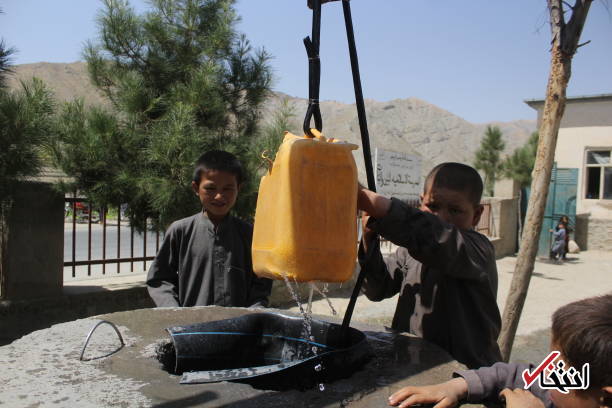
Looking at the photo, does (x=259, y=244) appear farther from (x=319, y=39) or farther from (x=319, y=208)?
(x=319, y=39)

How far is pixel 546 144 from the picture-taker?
3.23 metres

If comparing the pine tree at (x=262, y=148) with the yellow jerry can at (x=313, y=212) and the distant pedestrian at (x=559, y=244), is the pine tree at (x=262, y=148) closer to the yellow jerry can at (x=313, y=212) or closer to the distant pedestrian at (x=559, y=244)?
the yellow jerry can at (x=313, y=212)

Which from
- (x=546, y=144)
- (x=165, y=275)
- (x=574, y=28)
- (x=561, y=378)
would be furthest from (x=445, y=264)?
(x=574, y=28)

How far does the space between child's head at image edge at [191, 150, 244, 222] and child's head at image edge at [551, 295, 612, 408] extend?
1709 millimetres

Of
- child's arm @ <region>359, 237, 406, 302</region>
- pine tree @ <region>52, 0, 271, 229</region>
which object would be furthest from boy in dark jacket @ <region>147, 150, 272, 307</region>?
pine tree @ <region>52, 0, 271, 229</region>

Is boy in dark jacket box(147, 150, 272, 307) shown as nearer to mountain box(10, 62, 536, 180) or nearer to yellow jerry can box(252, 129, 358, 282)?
yellow jerry can box(252, 129, 358, 282)

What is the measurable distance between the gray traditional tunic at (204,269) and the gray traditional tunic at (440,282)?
0.78 metres

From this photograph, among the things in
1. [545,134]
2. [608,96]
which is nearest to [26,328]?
[545,134]

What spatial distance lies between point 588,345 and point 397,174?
7460mm

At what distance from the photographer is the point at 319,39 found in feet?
4.56

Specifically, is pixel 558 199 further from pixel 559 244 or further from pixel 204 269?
pixel 204 269

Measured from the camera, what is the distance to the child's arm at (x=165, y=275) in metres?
2.39

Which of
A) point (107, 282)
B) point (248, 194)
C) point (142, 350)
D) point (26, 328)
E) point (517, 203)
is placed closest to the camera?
point (142, 350)

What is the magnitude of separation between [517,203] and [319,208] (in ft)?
42.7
